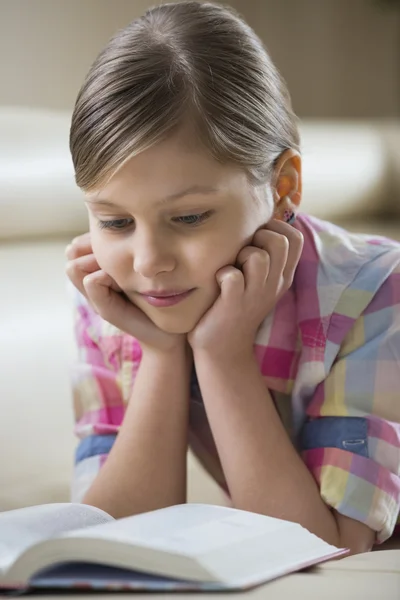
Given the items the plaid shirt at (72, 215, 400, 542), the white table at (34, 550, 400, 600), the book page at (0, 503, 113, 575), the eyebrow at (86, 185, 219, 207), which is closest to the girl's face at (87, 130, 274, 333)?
the eyebrow at (86, 185, 219, 207)

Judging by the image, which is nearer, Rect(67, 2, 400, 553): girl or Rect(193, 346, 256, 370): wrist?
Rect(67, 2, 400, 553): girl

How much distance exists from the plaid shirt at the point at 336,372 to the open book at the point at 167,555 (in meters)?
0.26

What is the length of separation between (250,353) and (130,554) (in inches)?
19.5

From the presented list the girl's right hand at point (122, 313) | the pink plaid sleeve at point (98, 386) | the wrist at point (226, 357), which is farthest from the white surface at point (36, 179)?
the wrist at point (226, 357)

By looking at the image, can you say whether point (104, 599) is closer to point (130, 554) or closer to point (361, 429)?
point (130, 554)

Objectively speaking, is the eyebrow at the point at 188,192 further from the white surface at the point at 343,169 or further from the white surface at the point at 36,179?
the white surface at the point at 343,169

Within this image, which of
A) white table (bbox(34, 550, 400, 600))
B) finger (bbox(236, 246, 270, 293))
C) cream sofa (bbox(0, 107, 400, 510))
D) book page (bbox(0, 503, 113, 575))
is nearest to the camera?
white table (bbox(34, 550, 400, 600))

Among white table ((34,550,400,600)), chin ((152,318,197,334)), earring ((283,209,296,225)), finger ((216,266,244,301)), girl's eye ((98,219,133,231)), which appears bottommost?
white table ((34,550,400,600))

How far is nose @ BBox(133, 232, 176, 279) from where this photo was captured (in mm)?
1058

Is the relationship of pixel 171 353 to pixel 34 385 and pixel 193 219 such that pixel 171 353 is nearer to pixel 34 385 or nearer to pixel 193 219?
pixel 193 219

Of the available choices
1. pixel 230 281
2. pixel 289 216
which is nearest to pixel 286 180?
pixel 289 216

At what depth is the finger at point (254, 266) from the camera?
1138 millimetres

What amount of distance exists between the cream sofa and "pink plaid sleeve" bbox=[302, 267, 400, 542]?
0.98ft

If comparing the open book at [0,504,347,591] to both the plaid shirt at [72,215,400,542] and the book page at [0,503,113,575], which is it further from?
the plaid shirt at [72,215,400,542]
